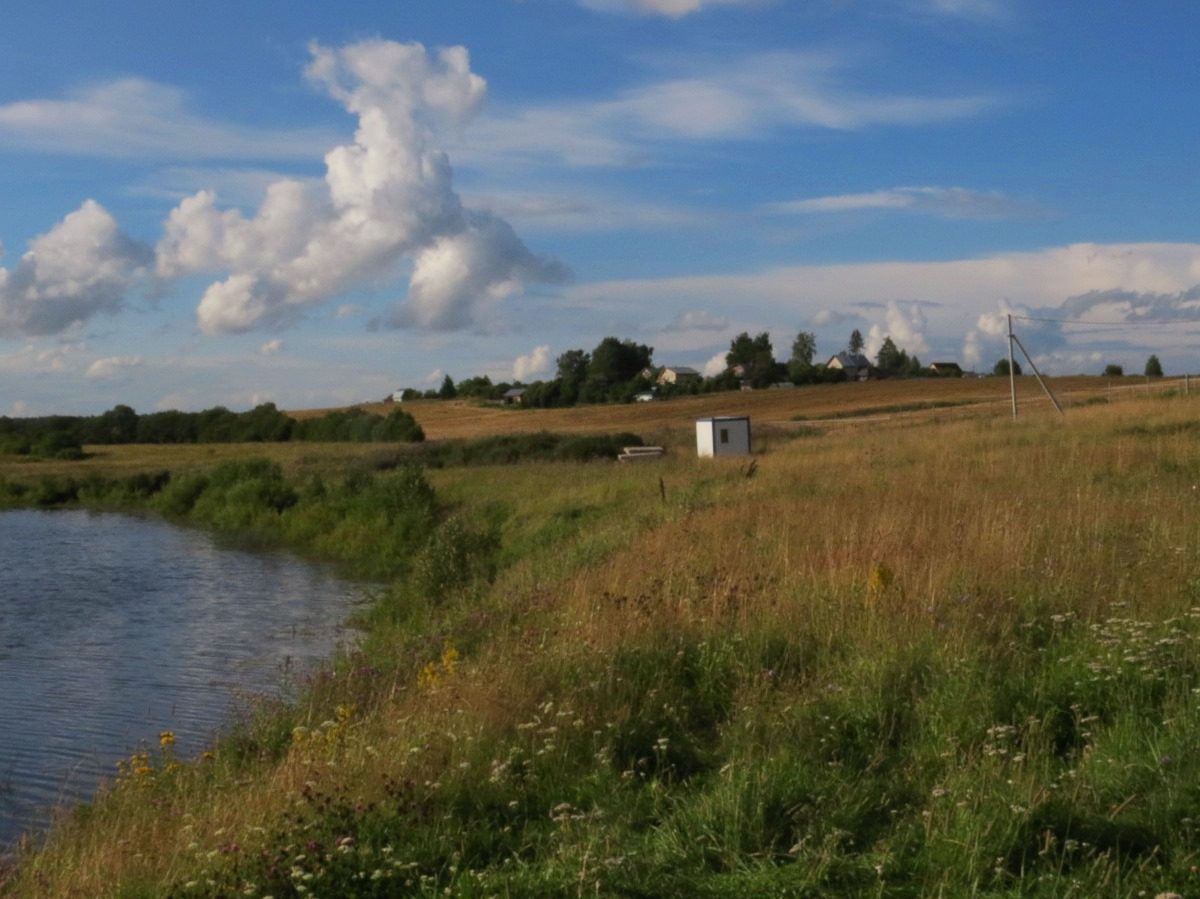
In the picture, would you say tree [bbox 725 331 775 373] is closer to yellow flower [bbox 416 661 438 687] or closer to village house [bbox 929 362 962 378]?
village house [bbox 929 362 962 378]

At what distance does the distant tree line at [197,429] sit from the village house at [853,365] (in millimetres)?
59113

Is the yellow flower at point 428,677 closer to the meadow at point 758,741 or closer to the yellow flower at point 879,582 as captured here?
the meadow at point 758,741

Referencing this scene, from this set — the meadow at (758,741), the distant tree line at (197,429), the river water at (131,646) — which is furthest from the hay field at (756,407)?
the meadow at (758,741)

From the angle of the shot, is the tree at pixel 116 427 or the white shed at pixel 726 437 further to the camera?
the tree at pixel 116 427

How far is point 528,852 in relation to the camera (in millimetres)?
5168

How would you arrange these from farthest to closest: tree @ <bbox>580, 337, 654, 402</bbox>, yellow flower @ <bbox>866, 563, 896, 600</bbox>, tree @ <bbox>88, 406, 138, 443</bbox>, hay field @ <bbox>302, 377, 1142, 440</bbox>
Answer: tree @ <bbox>580, 337, 654, 402</bbox> < tree @ <bbox>88, 406, 138, 443</bbox> < hay field @ <bbox>302, 377, 1142, 440</bbox> < yellow flower @ <bbox>866, 563, 896, 600</bbox>

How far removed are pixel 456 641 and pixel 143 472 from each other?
151 ft

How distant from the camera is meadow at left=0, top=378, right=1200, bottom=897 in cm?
484

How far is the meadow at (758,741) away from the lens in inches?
191

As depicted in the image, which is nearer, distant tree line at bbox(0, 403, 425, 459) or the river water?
the river water

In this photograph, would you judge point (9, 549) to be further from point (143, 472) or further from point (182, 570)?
point (143, 472)

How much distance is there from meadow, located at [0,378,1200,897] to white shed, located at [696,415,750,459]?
21.9m

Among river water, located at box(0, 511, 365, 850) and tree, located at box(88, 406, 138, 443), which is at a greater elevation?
tree, located at box(88, 406, 138, 443)

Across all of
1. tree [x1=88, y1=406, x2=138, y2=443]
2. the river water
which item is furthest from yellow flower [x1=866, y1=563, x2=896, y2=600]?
tree [x1=88, y1=406, x2=138, y2=443]
